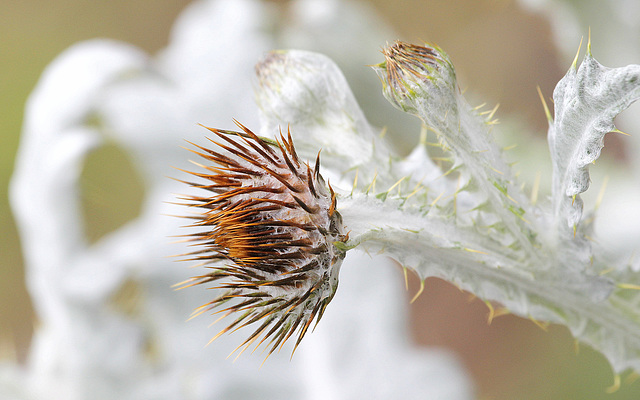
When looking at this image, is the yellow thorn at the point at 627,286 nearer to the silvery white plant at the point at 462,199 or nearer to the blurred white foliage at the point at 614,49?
the silvery white plant at the point at 462,199

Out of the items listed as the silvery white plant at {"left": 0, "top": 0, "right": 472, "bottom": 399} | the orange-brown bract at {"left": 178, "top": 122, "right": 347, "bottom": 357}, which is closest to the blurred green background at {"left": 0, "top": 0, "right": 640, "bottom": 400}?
the silvery white plant at {"left": 0, "top": 0, "right": 472, "bottom": 399}

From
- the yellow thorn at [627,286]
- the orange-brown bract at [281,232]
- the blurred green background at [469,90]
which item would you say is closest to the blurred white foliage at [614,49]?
the yellow thorn at [627,286]

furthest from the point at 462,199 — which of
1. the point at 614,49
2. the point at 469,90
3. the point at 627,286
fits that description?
the point at 469,90

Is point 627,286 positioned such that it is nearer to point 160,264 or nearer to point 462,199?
point 462,199

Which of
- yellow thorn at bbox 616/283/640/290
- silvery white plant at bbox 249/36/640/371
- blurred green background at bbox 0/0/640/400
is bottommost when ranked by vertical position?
blurred green background at bbox 0/0/640/400

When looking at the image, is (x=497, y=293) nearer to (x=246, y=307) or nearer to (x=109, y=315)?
(x=246, y=307)

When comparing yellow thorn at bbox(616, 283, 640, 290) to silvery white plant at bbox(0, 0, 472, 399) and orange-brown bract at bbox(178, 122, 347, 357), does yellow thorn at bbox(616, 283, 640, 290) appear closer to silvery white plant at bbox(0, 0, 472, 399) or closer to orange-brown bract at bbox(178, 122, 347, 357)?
orange-brown bract at bbox(178, 122, 347, 357)
